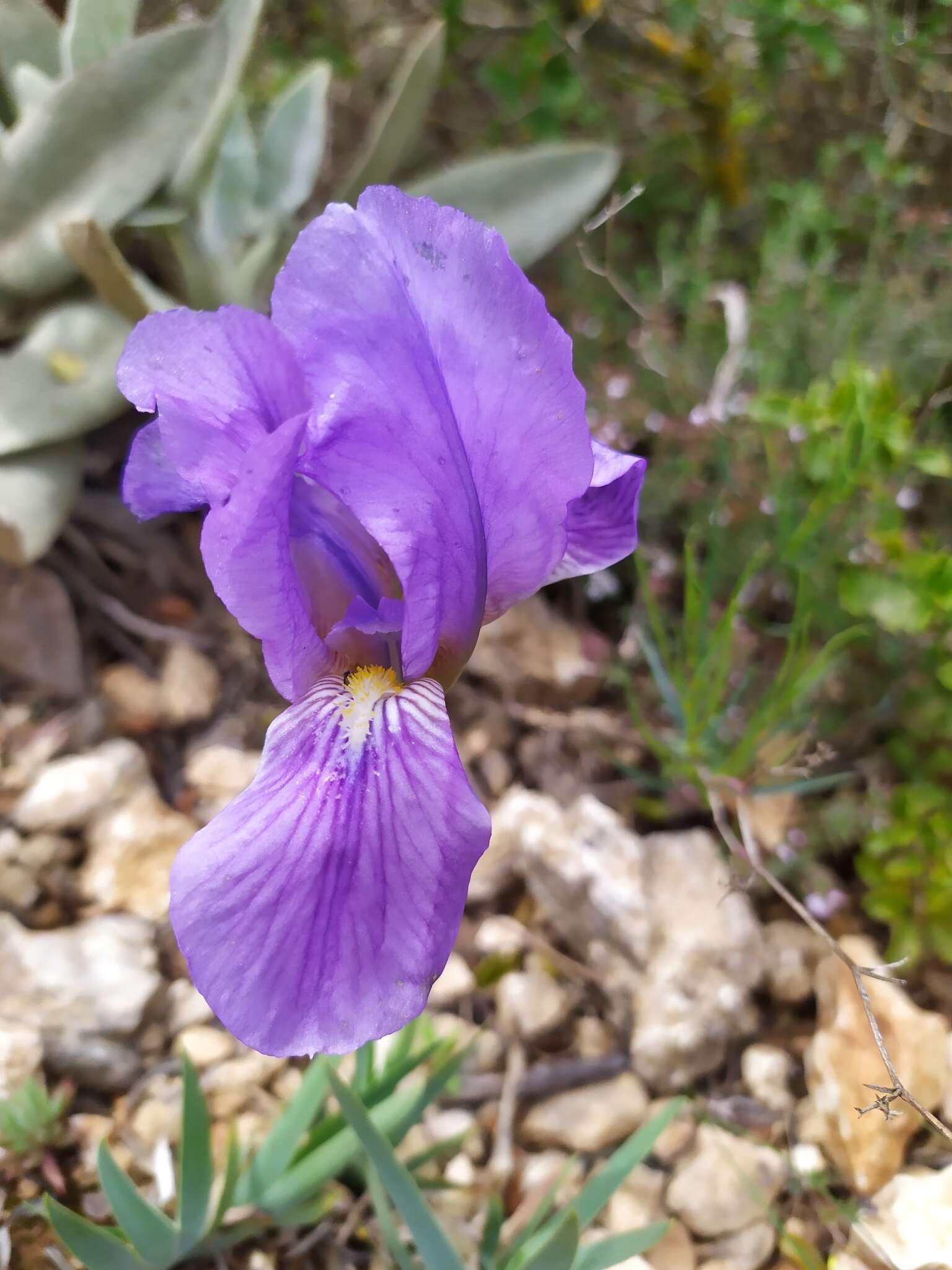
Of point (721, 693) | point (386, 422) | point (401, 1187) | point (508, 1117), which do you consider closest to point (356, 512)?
point (386, 422)

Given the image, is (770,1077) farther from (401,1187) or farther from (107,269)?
(107,269)

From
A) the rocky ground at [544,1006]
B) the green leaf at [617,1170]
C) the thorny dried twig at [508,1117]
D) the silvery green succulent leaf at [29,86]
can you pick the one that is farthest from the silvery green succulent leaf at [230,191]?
the green leaf at [617,1170]

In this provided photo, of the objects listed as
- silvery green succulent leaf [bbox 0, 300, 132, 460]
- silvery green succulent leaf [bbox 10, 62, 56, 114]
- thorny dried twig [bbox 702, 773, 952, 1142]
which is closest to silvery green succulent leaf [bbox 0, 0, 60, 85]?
silvery green succulent leaf [bbox 10, 62, 56, 114]

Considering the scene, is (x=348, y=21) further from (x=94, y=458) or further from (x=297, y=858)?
(x=297, y=858)

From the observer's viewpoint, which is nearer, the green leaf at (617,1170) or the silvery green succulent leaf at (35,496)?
the green leaf at (617,1170)

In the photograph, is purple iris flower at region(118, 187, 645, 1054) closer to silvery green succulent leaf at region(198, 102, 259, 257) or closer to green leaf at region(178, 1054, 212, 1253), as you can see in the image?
green leaf at region(178, 1054, 212, 1253)

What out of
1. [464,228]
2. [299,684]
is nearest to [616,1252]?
[299,684]

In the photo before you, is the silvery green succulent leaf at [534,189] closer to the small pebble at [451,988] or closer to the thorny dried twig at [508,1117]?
the small pebble at [451,988]
